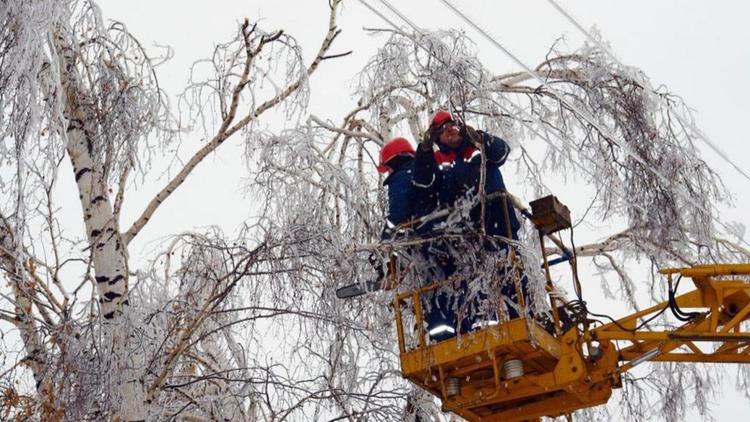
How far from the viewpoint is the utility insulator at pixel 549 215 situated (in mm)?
8281

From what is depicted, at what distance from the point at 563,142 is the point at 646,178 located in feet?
3.00

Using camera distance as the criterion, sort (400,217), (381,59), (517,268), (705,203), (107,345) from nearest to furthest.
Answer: (107,345) < (517,268) < (400,217) < (381,59) < (705,203)

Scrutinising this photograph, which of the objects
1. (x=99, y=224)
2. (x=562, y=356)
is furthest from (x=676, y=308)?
(x=99, y=224)

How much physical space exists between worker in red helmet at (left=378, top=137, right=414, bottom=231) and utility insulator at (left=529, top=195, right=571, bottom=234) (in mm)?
966

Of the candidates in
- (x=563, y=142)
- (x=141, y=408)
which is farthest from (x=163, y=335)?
(x=563, y=142)

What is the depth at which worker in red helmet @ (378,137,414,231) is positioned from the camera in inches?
321

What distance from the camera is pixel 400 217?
8.16 metres

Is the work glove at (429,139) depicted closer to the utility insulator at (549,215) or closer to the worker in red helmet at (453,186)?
the worker in red helmet at (453,186)

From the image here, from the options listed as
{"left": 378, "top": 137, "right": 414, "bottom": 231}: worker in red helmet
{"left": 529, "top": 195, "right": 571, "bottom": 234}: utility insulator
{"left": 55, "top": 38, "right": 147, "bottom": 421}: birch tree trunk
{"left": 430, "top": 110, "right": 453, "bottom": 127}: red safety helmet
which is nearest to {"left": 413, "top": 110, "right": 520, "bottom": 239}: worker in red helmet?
{"left": 430, "top": 110, "right": 453, "bottom": 127}: red safety helmet

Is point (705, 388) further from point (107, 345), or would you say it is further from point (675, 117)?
point (107, 345)

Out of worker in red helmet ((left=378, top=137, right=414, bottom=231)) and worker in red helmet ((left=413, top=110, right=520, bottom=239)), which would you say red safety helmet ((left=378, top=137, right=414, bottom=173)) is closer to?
worker in red helmet ((left=378, top=137, right=414, bottom=231))

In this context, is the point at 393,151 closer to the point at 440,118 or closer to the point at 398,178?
the point at 398,178

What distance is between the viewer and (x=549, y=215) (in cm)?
830

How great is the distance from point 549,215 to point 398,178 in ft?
3.78
